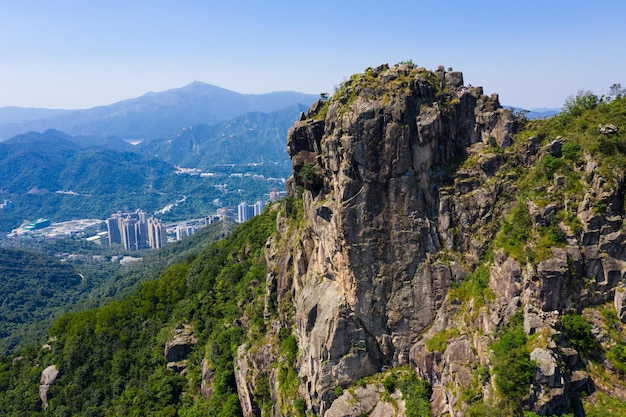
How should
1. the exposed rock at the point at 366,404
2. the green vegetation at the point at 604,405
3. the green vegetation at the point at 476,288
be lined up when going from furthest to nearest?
the exposed rock at the point at 366,404 → the green vegetation at the point at 476,288 → the green vegetation at the point at 604,405

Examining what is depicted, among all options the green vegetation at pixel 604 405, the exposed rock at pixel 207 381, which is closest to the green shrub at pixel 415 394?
the green vegetation at pixel 604 405

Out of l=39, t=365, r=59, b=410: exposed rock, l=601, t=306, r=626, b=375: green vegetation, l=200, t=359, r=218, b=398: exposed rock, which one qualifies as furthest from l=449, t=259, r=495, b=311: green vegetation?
l=39, t=365, r=59, b=410: exposed rock

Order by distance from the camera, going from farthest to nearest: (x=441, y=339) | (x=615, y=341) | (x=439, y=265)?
(x=439, y=265) → (x=441, y=339) → (x=615, y=341)

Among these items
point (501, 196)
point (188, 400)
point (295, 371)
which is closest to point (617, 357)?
point (501, 196)

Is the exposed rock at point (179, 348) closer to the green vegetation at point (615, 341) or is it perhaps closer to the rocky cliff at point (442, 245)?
the rocky cliff at point (442, 245)

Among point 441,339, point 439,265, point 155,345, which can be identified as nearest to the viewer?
point 441,339

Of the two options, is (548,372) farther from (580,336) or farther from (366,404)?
(366,404)

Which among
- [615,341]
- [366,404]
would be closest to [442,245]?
[615,341]
